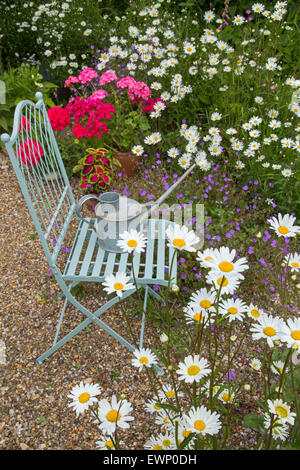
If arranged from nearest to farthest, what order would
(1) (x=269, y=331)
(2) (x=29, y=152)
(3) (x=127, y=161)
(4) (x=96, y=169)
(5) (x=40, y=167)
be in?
(1) (x=269, y=331), (2) (x=29, y=152), (5) (x=40, y=167), (4) (x=96, y=169), (3) (x=127, y=161)

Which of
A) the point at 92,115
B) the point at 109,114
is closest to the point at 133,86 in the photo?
the point at 109,114

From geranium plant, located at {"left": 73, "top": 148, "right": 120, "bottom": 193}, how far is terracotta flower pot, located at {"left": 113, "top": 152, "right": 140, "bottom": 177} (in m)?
0.07

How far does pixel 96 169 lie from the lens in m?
3.05

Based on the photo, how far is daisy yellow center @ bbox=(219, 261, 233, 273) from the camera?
1.06 meters

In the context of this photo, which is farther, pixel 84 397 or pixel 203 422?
pixel 84 397

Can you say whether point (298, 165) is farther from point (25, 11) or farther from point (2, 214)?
point (25, 11)

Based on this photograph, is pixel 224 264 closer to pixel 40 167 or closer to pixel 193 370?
pixel 193 370

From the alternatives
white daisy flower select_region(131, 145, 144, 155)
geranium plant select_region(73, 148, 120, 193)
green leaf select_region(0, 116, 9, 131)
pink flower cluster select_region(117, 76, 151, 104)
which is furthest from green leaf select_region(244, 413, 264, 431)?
green leaf select_region(0, 116, 9, 131)

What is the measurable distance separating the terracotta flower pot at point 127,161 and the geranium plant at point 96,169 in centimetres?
7

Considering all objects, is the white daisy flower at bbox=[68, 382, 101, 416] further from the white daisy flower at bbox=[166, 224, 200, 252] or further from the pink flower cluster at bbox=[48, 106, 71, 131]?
the pink flower cluster at bbox=[48, 106, 71, 131]

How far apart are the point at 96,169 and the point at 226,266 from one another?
2182 millimetres

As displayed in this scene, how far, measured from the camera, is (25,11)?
466 cm

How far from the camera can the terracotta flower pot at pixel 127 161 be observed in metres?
3.27
